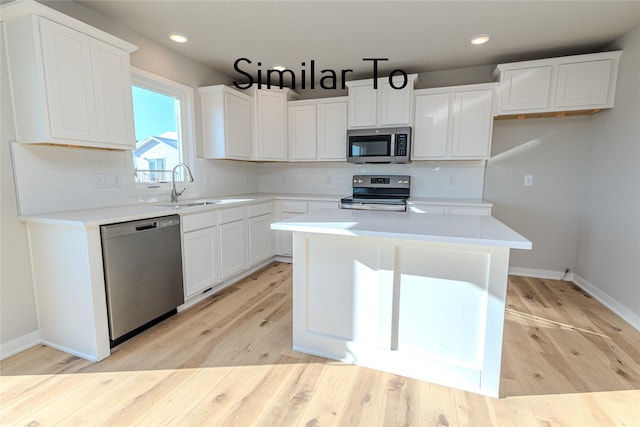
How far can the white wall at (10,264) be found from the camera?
186 cm

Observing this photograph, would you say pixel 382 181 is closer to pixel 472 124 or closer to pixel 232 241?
pixel 472 124

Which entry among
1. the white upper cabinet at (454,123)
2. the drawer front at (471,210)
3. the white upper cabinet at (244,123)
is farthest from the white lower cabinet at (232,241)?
the drawer front at (471,210)

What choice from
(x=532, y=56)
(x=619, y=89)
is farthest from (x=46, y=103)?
(x=619, y=89)

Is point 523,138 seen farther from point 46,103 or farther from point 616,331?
point 46,103

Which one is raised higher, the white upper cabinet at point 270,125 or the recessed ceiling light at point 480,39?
the recessed ceiling light at point 480,39

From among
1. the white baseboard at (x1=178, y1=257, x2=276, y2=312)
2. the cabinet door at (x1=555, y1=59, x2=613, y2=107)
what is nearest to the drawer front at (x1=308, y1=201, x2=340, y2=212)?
the white baseboard at (x1=178, y1=257, x2=276, y2=312)

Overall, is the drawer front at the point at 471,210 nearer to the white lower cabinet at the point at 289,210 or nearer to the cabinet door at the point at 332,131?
the white lower cabinet at the point at 289,210

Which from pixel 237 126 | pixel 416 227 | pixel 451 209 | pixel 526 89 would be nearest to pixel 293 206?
pixel 237 126

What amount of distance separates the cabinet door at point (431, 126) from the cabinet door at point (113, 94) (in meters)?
2.86

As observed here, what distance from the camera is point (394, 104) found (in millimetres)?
3461

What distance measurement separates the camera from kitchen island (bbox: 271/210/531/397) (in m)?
1.53

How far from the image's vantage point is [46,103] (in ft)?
5.96

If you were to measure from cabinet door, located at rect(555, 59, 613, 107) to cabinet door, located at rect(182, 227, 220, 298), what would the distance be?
3.60 m

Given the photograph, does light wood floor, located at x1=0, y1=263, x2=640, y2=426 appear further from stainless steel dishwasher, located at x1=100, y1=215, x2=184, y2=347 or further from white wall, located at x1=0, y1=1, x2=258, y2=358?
white wall, located at x1=0, y1=1, x2=258, y2=358
